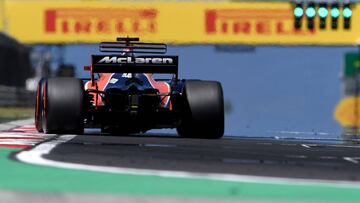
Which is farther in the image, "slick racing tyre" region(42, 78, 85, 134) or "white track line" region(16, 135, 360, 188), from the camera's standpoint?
"slick racing tyre" region(42, 78, 85, 134)

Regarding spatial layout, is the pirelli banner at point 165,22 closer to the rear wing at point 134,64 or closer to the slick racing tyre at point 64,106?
the rear wing at point 134,64

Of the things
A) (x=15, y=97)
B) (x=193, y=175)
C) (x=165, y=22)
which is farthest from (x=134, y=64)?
(x=165, y=22)

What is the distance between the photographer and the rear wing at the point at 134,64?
15886mm

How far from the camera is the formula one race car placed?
15.4 meters

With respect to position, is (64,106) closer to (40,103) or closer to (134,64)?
(40,103)

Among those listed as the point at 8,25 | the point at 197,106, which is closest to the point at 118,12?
the point at 8,25

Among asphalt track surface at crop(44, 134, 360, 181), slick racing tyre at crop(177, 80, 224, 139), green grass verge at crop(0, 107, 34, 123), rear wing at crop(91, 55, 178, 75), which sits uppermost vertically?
rear wing at crop(91, 55, 178, 75)

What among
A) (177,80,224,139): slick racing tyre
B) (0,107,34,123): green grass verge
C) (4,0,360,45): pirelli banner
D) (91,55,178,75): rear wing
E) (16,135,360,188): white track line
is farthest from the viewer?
(4,0,360,45): pirelli banner

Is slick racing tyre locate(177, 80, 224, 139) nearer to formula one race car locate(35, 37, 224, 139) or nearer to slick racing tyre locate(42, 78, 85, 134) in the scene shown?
formula one race car locate(35, 37, 224, 139)

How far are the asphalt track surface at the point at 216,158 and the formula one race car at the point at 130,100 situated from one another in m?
1.24

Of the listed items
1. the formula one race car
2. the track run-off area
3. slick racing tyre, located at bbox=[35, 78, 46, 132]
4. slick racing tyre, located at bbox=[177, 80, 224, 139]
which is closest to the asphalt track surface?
the track run-off area

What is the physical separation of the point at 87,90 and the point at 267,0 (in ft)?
106

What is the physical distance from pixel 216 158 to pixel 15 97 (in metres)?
27.3

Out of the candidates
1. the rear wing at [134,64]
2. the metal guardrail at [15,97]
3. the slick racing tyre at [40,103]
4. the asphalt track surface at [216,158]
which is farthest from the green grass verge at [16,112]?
the asphalt track surface at [216,158]
